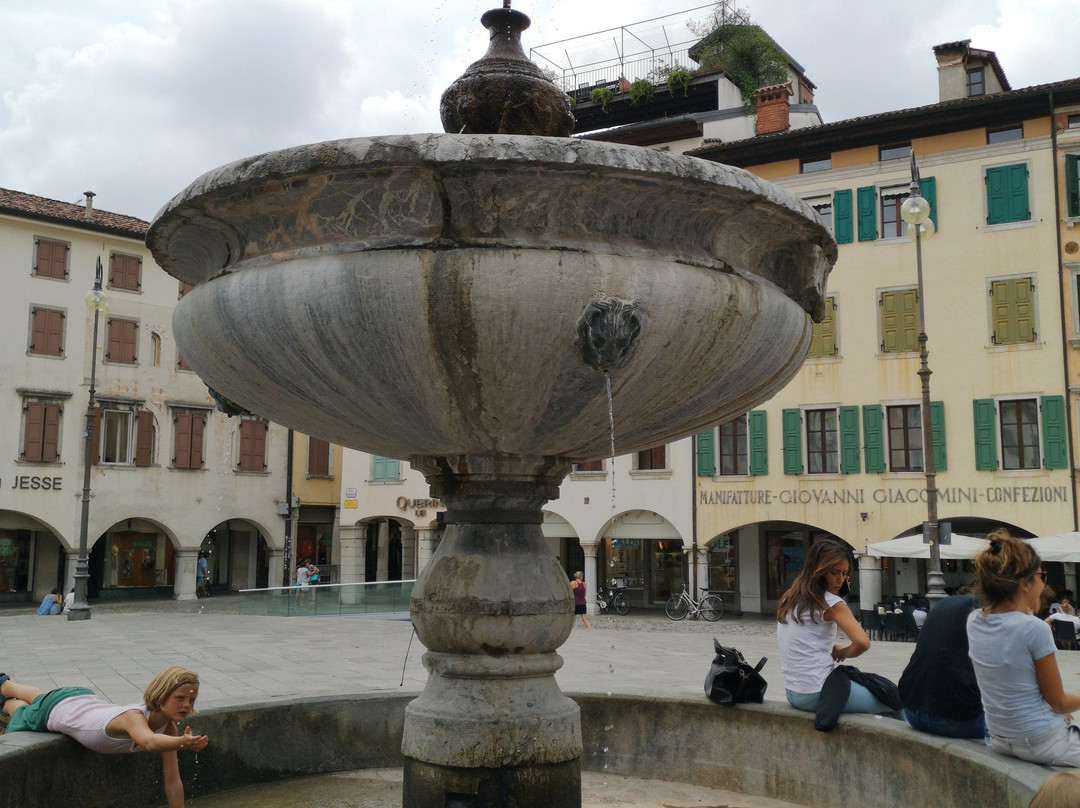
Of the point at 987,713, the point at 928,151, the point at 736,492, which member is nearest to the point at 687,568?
the point at 736,492

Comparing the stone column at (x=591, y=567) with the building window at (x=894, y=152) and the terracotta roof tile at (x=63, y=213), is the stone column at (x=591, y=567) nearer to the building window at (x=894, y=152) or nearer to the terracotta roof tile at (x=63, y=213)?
the building window at (x=894, y=152)

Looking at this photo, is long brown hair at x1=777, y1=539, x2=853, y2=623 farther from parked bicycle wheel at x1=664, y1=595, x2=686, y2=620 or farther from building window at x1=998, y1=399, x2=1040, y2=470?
parked bicycle wheel at x1=664, y1=595, x2=686, y2=620

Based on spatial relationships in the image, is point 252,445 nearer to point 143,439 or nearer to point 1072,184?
point 143,439

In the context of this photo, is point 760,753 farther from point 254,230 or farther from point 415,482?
point 415,482

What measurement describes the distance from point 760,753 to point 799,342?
1991 millimetres

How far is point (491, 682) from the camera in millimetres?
4098

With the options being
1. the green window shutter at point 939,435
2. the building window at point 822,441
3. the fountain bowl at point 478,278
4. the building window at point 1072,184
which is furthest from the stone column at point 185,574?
the fountain bowl at point 478,278

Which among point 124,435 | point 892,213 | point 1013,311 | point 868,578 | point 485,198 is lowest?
point 868,578

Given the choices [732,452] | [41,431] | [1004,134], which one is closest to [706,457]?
[732,452]

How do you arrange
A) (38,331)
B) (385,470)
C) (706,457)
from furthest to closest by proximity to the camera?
(385,470)
(38,331)
(706,457)

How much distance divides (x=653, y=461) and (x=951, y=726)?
2451 cm

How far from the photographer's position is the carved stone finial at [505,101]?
171 inches

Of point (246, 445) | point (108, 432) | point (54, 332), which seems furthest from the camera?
point (246, 445)

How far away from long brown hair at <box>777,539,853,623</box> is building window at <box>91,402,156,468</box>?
102ft
